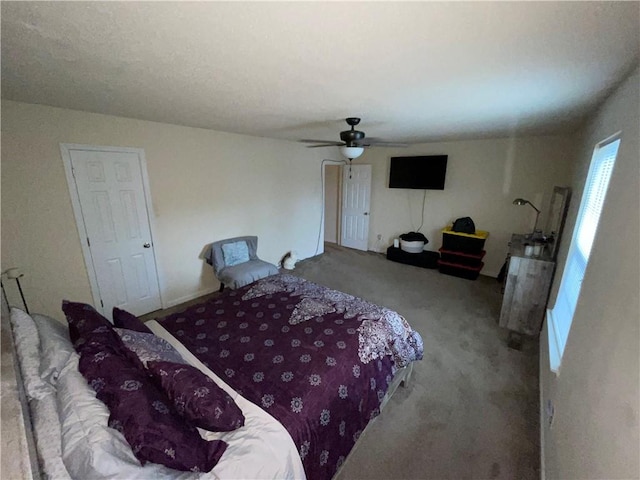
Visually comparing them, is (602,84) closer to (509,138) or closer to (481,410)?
(481,410)

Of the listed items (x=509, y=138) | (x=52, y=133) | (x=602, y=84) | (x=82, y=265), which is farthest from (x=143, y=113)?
(x=509, y=138)

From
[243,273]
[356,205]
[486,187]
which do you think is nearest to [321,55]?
[243,273]

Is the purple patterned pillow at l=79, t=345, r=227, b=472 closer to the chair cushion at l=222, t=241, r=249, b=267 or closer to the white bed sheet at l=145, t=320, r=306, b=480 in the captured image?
the white bed sheet at l=145, t=320, r=306, b=480

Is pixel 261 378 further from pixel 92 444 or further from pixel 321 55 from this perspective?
pixel 321 55

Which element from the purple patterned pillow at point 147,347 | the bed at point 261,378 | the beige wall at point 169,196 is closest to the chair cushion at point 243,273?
the beige wall at point 169,196

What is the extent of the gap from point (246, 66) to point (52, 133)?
88.3 inches

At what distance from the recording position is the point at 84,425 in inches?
37.5

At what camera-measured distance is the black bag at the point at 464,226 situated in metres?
4.38

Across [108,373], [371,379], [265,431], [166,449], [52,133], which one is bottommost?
[371,379]

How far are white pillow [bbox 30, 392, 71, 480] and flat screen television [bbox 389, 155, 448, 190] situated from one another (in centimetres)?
508

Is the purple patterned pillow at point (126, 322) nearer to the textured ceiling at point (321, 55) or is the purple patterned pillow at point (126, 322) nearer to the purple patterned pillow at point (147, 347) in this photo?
the purple patterned pillow at point (147, 347)

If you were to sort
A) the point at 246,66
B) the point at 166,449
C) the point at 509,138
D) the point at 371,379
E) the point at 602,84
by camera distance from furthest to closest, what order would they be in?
the point at 509,138, the point at 371,379, the point at 602,84, the point at 246,66, the point at 166,449

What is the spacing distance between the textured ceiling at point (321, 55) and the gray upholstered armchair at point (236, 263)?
185 centimetres

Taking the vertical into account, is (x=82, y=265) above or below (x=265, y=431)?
above
